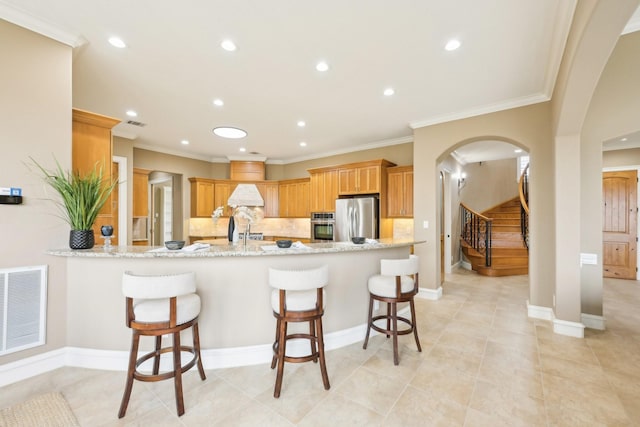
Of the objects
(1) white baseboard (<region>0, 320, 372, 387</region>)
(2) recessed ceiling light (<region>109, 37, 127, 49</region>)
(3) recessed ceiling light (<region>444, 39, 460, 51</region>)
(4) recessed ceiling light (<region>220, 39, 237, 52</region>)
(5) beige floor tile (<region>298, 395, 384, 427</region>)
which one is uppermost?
(2) recessed ceiling light (<region>109, 37, 127, 49</region>)

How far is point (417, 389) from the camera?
6.76ft

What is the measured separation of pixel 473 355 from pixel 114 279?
3369 millimetres

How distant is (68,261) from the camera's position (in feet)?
7.77

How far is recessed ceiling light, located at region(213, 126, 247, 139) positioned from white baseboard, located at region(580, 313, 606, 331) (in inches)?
221

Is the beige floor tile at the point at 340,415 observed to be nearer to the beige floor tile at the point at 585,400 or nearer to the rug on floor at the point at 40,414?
the beige floor tile at the point at 585,400

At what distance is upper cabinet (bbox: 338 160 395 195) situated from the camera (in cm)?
529

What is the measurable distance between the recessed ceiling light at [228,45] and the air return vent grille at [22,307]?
248cm

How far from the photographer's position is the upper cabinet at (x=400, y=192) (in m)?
5.09

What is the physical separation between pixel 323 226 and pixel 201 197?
3.14 m

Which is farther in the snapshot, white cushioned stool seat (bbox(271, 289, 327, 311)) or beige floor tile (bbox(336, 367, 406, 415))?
white cushioned stool seat (bbox(271, 289, 327, 311))

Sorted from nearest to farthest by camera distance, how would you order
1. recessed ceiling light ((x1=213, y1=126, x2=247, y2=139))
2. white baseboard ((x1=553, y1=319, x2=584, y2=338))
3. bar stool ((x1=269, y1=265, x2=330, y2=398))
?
bar stool ((x1=269, y1=265, x2=330, y2=398))
white baseboard ((x1=553, y1=319, x2=584, y2=338))
recessed ceiling light ((x1=213, y1=126, x2=247, y2=139))

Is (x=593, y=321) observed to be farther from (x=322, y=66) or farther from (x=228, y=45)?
(x=228, y=45)

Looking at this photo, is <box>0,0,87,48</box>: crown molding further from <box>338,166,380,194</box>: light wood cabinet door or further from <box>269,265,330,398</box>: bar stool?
<box>338,166,380,194</box>: light wood cabinet door

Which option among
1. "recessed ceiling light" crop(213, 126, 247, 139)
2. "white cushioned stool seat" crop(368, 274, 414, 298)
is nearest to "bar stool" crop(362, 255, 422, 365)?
"white cushioned stool seat" crop(368, 274, 414, 298)
